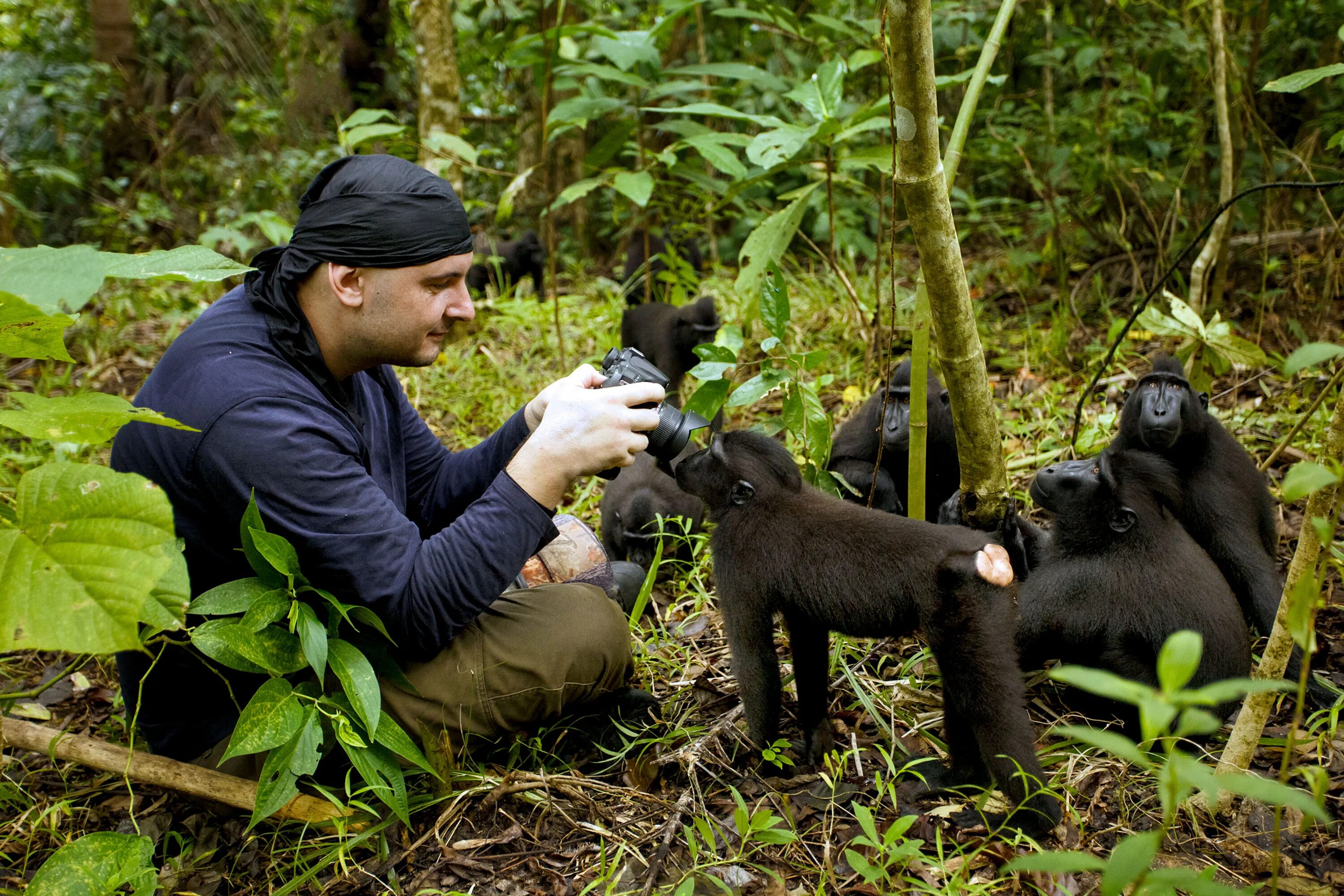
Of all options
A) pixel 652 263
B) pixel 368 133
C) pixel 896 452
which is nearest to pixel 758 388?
pixel 896 452

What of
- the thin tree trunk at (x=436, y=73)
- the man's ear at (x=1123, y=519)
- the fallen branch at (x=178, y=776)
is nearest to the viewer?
the fallen branch at (x=178, y=776)

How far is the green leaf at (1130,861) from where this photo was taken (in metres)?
1.55

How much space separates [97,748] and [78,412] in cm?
157

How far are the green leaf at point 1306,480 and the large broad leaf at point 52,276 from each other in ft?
7.09

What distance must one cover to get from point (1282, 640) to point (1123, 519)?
39.0 inches

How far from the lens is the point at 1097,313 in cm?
666

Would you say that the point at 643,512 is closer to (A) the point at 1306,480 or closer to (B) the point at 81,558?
(B) the point at 81,558

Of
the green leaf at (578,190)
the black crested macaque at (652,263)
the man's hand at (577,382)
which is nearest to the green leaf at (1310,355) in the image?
the man's hand at (577,382)

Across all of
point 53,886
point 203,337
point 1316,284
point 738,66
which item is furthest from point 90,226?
point 1316,284

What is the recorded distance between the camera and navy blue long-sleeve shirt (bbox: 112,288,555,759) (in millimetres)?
2703

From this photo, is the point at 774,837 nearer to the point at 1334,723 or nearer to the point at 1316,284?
the point at 1334,723

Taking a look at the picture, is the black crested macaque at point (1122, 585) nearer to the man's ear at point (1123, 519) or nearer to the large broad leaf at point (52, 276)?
the man's ear at point (1123, 519)

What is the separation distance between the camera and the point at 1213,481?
12.3 ft

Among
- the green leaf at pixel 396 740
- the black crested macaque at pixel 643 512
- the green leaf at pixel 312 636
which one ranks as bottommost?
the black crested macaque at pixel 643 512
